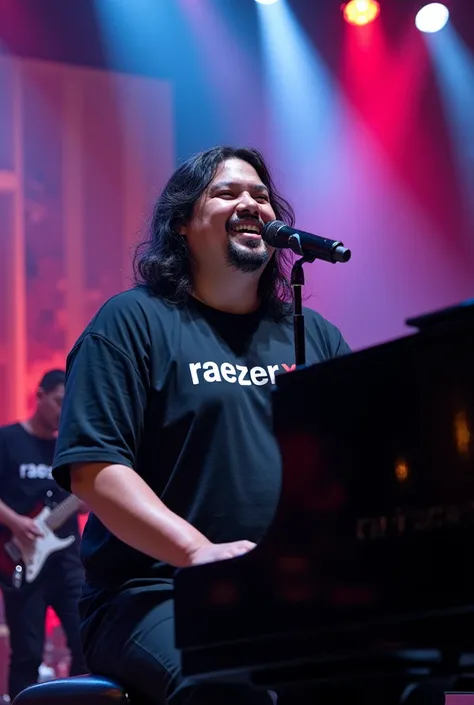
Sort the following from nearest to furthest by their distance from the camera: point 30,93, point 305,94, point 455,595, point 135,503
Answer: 1. point 455,595
2. point 135,503
3. point 30,93
4. point 305,94

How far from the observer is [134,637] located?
2324 millimetres

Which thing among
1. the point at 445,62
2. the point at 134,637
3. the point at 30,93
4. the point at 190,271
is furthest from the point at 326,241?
the point at 445,62

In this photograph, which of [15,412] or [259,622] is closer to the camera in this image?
[259,622]

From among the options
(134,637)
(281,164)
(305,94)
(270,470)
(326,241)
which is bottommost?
(134,637)

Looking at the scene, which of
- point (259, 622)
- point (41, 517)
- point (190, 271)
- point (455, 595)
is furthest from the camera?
point (41, 517)

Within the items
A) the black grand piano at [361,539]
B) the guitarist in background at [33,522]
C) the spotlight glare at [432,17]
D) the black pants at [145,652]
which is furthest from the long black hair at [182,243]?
the spotlight glare at [432,17]

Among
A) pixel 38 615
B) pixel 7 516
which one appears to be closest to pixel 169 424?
pixel 38 615

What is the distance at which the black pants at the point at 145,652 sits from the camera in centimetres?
219

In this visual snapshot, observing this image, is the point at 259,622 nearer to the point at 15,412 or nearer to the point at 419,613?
the point at 419,613

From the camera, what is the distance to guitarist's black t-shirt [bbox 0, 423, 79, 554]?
20.6 ft

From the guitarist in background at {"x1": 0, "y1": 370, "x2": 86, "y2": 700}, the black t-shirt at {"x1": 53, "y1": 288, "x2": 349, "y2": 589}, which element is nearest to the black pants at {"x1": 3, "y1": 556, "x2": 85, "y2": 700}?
the guitarist in background at {"x1": 0, "y1": 370, "x2": 86, "y2": 700}

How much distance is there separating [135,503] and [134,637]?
0.29 meters

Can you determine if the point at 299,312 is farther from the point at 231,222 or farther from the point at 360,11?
the point at 360,11

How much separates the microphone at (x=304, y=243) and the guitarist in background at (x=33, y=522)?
3.69 metres
